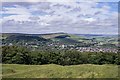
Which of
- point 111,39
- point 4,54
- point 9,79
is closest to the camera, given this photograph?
point 9,79

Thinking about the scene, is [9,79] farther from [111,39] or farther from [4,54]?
[111,39]

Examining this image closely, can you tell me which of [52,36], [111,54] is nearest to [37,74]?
[111,54]

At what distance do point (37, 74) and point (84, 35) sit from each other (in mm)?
57782

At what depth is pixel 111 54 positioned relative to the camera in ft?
171

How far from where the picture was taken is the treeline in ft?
166

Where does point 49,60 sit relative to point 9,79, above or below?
below

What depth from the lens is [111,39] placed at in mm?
81375

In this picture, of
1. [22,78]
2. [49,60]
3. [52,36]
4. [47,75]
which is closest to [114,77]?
[47,75]

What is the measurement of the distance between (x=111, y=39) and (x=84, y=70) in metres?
46.9

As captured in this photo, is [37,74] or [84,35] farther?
[84,35]

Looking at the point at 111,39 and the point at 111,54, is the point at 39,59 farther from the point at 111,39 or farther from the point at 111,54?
the point at 111,39

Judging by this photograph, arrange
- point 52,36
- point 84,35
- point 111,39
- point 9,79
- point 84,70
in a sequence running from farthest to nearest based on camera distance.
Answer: point 52,36 → point 84,35 → point 111,39 → point 84,70 → point 9,79

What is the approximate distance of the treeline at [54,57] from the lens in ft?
166

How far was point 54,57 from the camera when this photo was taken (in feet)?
180
